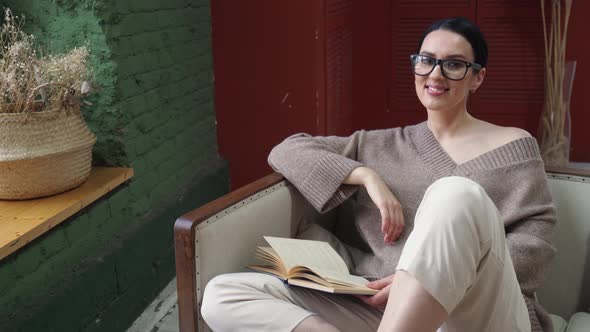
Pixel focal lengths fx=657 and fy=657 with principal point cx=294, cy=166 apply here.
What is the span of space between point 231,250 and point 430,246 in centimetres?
51

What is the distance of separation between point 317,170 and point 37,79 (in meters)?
0.78

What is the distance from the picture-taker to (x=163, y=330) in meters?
2.17

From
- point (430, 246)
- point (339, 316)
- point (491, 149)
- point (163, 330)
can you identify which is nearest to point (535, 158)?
point (491, 149)

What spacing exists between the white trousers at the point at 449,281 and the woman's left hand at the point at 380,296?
42 mm

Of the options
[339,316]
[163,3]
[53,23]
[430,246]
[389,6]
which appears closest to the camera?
[430,246]

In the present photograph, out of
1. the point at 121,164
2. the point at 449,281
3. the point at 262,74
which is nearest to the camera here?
the point at 449,281

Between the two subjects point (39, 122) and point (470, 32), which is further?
point (39, 122)

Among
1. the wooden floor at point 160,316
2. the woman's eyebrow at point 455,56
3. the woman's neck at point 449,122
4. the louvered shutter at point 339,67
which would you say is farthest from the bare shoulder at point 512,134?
the louvered shutter at point 339,67

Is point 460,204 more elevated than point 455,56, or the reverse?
point 455,56

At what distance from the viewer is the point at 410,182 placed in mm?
1665

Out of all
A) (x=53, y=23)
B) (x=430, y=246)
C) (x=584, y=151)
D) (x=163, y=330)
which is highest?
(x=53, y=23)

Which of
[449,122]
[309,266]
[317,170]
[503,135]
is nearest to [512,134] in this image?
[503,135]

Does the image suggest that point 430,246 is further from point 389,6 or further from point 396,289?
point 389,6

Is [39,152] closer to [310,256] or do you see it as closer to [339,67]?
[310,256]
